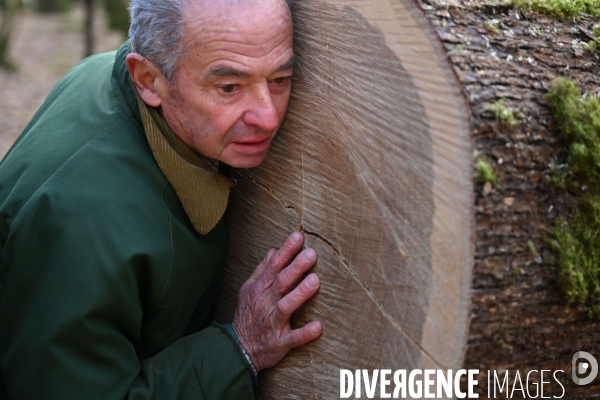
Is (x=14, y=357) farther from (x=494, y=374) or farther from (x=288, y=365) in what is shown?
(x=494, y=374)

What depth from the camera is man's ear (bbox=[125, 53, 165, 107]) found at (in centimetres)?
197

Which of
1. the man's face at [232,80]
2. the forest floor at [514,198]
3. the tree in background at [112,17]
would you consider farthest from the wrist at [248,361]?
the tree in background at [112,17]

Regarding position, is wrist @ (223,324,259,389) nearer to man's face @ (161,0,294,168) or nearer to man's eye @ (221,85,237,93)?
man's face @ (161,0,294,168)

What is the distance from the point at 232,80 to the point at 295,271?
0.60 m

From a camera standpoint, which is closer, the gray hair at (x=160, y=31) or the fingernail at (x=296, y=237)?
the gray hair at (x=160, y=31)

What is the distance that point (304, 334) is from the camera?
2.00 meters

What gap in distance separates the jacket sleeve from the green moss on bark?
1.12m

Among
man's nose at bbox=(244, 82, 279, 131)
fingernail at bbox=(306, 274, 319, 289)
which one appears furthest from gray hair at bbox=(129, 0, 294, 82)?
fingernail at bbox=(306, 274, 319, 289)

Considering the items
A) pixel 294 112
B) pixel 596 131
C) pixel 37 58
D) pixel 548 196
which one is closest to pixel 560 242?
pixel 548 196

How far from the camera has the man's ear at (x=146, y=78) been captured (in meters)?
1.97

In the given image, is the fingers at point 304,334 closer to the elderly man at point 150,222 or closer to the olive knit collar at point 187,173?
A: the elderly man at point 150,222

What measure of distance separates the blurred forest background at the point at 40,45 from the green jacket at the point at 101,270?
5.60m

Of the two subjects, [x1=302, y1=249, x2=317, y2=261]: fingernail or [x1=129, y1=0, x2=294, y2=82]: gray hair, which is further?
[x1=302, y1=249, x2=317, y2=261]: fingernail

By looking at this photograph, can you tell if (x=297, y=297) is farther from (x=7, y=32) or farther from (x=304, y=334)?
(x=7, y=32)
